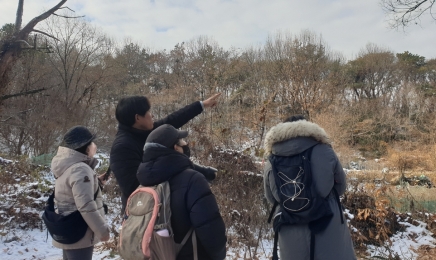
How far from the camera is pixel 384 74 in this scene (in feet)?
101

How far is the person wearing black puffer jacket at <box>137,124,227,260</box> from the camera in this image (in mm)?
1893

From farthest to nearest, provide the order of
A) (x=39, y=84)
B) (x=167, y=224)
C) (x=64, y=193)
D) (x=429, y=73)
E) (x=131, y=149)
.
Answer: (x=429, y=73) → (x=39, y=84) → (x=64, y=193) → (x=131, y=149) → (x=167, y=224)

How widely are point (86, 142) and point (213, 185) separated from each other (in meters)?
3.32

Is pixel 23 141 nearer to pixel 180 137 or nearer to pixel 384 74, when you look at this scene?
pixel 180 137

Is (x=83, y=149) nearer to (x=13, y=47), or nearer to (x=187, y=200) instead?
(x=187, y=200)

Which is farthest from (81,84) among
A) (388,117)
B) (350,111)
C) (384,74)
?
(384,74)

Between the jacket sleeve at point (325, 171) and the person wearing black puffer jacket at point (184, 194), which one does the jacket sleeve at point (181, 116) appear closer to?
the person wearing black puffer jacket at point (184, 194)

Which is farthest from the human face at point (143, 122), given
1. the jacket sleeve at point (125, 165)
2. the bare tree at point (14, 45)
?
the bare tree at point (14, 45)

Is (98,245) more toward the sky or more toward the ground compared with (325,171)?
more toward the ground

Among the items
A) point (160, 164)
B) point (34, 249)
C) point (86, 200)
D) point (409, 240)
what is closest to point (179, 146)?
point (160, 164)

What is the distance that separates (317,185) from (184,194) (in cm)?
96

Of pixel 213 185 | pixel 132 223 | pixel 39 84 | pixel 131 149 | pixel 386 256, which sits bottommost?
pixel 386 256

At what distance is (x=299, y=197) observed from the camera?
2.41m

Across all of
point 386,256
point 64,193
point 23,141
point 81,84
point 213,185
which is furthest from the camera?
point 81,84
